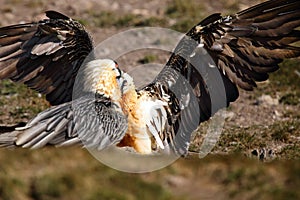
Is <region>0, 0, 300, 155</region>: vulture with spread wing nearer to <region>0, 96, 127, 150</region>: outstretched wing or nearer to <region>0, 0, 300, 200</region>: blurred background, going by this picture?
<region>0, 96, 127, 150</region>: outstretched wing

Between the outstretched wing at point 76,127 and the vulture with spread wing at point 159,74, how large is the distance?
0.04 feet

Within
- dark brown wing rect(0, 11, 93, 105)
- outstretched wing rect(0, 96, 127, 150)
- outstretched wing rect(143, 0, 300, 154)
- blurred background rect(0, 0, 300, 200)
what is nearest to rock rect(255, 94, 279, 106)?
blurred background rect(0, 0, 300, 200)

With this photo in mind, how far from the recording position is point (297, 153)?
10.1 meters

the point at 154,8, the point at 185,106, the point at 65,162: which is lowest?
the point at 154,8

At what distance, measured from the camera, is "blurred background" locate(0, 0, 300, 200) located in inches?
255

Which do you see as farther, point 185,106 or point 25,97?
point 25,97

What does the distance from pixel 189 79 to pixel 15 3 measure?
35.2 feet

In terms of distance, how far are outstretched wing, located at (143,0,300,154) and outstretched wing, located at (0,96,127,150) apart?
0.90 m

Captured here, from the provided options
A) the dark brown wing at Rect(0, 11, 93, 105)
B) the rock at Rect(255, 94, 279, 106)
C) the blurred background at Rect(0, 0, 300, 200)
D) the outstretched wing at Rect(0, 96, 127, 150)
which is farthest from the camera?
the rock at Rect(255, 94, 279, 106)

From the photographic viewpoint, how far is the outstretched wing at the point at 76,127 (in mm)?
8156

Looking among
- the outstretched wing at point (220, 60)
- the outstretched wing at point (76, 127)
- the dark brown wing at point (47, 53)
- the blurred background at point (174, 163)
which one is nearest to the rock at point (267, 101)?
the blurred background at point (174, 163)

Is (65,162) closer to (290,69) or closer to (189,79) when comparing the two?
(189,79)

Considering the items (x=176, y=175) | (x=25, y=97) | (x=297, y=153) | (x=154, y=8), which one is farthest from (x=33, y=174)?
(x=154, y=8)

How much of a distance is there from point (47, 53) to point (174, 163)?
283cm
